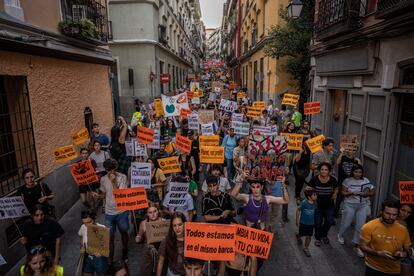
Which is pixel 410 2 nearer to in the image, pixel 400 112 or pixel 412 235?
pixel 400 112

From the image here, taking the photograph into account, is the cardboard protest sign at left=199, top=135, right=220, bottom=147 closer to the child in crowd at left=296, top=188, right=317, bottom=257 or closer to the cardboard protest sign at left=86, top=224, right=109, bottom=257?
the child in crowd at left=296, top=188, right=317, bottom=257

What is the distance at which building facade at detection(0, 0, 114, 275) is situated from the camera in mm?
5703

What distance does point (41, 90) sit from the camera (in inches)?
268

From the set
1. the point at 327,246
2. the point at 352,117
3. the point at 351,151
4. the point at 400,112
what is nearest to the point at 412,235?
the point at 327,246

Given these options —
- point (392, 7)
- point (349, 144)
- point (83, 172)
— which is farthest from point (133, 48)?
point (392, 7)

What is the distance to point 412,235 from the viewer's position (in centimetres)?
531

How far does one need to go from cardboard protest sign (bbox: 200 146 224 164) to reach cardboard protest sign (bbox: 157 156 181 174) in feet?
2.33

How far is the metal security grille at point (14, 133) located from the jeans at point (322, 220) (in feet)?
19.3

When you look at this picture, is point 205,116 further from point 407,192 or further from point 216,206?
point 407,192

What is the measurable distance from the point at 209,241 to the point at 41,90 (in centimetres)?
545

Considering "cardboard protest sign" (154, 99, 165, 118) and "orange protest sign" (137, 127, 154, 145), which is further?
"cardboard protest sign" (154, 99, 165, 118)

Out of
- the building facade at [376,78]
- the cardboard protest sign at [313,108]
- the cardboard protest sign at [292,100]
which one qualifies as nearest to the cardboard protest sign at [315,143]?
the building facade at [376,78]

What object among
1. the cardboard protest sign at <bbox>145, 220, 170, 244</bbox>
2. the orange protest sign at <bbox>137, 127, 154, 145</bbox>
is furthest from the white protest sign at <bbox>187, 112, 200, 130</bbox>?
the cardboard protest sign at <bbox>145, 220, 170, 244</bbox>

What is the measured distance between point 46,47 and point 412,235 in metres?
8.14
